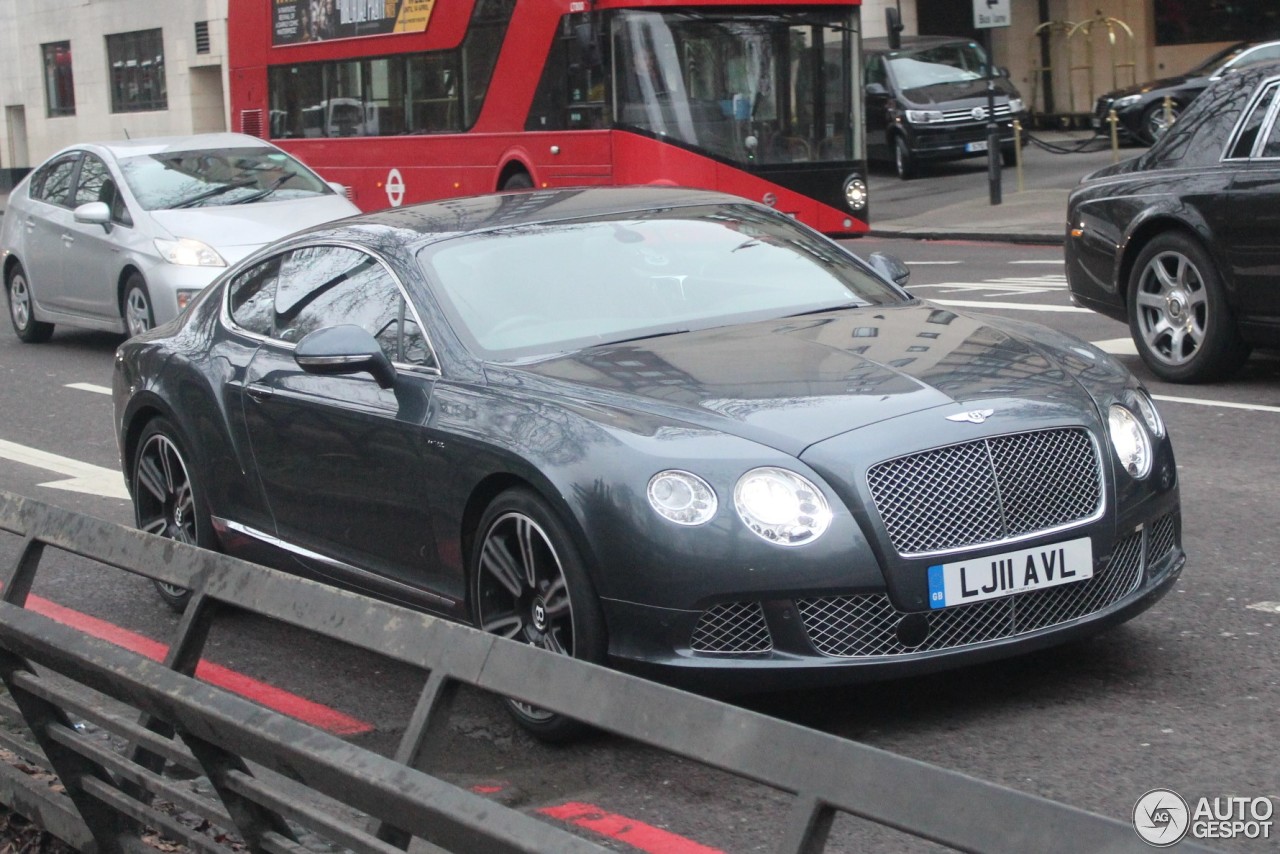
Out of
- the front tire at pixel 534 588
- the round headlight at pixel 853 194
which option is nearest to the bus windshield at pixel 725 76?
the round headlight at pixel 853 194

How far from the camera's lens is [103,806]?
163 inches

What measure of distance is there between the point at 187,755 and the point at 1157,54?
32.7m

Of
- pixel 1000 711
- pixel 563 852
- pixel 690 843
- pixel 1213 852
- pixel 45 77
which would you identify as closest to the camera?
pixel 1213 852

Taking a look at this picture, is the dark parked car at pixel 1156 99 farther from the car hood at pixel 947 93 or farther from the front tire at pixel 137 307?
the front tire at pixel 137 307

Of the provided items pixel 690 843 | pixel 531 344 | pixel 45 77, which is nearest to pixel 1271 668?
pixel 690 843

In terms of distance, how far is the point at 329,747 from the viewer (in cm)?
304

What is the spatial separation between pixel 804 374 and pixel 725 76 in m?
13.0

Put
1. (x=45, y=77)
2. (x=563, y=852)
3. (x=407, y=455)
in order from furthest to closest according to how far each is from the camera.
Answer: (x=45, y=77), (x=407, y=455), (x=563, y=852)

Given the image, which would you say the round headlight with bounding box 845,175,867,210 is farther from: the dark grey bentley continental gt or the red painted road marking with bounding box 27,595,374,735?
the red painted road marking with bounding box 27,595,374,735

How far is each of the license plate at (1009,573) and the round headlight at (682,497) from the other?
58 cm

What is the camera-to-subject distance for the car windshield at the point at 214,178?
14.1 metres

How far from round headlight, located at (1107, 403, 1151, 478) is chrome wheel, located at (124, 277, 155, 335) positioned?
958cm

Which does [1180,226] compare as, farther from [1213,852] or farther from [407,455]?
[1213,852]

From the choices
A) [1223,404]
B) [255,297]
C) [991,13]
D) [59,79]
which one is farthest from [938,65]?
[59,79]
